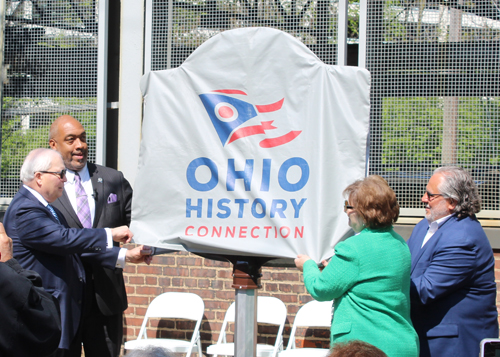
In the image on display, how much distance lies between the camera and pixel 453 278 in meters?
2.88

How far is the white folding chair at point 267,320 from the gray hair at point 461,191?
208 centimetres

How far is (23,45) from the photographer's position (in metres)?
5.26

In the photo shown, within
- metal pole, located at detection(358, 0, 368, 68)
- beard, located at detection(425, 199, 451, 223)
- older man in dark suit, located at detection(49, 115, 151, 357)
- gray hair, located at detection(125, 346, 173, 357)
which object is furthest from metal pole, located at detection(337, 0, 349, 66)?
gray hair, located at detection(125, 346, 173, 357)

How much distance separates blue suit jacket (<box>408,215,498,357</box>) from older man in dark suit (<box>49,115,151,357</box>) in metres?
2.05

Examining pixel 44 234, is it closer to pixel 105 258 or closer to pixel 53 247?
pixel 53 247

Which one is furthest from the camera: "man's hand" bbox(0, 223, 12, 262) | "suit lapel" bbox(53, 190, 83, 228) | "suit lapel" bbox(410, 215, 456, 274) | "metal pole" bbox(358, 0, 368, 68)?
"metal pole" bbox(358, 0, 368, 68)

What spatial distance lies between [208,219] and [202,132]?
1.62 ft

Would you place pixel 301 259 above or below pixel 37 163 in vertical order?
below

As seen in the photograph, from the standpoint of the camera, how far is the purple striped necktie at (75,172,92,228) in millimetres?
3703

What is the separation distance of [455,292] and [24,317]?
2.25 m

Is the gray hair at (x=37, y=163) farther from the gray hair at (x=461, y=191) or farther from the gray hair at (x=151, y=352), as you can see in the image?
the gray hair at (x=461, y=191)

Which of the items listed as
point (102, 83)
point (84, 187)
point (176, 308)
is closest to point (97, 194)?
point (84, 187)

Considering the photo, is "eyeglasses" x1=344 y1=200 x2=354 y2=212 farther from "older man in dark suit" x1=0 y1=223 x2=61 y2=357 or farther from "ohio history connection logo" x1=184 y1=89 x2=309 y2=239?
"older man in dark suit" x1=0 y1=223 x2=61 y2=357

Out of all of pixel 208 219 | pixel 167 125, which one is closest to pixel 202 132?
pixel 167 125
